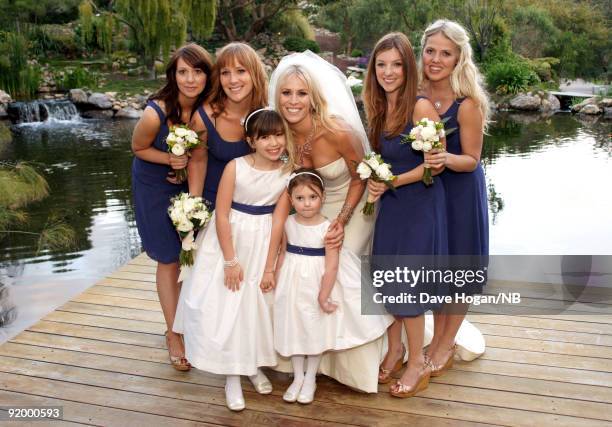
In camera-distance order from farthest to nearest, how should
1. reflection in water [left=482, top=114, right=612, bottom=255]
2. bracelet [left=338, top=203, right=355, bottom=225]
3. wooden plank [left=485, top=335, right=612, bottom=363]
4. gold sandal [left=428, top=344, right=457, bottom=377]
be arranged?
1. reflection in water [left=482, top=114, right=612, bottom=255]
2. wooden plank [left=485, top=335, right=612, bottom=363]
3. gold sandal [left=428, top=344, right=457, bottom=377]
4. bracelet [left=338, top=203, right=355, bottom=225]

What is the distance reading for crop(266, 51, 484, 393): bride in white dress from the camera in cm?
300

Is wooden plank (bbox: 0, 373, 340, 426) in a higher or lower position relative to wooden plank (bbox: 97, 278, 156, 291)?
higher

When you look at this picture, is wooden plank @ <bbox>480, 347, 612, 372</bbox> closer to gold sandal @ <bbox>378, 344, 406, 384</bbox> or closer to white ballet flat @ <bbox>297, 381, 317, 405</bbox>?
gold sandal @ <bbox>378, 344, 406, 384</bbox>

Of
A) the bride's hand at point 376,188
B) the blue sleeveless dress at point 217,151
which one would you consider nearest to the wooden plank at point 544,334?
the bride's hand at point 376,188

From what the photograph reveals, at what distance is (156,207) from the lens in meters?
3.31

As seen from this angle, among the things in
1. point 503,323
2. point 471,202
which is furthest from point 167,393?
point 503,323

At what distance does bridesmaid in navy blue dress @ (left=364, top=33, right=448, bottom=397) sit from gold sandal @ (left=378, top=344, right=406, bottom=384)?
5.1 inches

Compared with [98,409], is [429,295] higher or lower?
higher

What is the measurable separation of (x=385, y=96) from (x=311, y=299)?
3.44ft

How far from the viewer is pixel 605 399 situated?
9.86ft

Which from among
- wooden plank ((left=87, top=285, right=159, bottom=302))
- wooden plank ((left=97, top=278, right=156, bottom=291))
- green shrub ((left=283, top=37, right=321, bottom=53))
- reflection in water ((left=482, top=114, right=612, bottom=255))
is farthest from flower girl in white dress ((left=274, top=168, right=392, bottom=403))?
green shrub ((left=283, top=37, right=321, bottom=53))

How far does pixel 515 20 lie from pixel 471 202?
25.9 metres

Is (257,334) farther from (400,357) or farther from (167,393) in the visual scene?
(400,357)

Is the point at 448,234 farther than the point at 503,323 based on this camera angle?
No
